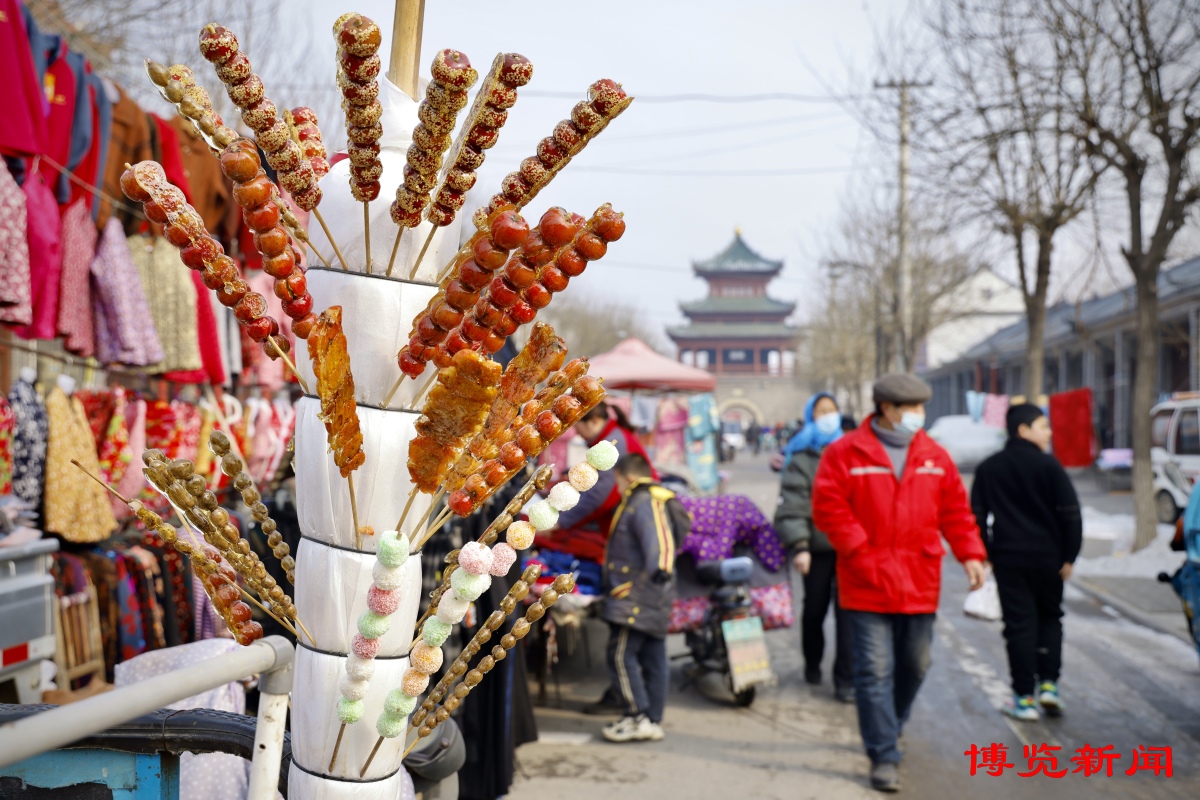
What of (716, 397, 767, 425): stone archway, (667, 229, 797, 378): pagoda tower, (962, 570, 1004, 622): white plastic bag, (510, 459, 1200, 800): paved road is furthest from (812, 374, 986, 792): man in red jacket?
(667, 229, 797, 378): pagoda tower

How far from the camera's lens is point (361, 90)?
1.13 metres

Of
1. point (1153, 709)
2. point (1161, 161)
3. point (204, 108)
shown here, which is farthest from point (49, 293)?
point (1161, 161)

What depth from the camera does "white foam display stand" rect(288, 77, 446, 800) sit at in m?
1.35

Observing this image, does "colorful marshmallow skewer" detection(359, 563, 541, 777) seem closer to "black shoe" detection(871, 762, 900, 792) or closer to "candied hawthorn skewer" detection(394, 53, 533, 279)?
"candied hawthorn skewer" detection(394, 53, 533, 279)

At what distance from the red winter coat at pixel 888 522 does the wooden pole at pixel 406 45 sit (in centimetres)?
363

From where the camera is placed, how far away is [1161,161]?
10195 mm

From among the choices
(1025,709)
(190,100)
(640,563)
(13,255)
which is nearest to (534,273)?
(190,100)

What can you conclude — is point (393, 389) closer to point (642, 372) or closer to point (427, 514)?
point (427, 514)

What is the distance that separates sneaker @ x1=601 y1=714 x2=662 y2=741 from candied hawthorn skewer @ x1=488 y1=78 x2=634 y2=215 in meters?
4.41

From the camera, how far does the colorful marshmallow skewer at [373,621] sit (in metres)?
1.21

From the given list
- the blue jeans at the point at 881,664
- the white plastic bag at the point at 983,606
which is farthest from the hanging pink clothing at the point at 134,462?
the white plastic bag at the point at 983,606

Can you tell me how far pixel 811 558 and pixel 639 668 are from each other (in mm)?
1652

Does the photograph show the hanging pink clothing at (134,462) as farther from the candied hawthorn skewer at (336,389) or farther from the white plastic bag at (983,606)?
the white plastic bag at (983,606)

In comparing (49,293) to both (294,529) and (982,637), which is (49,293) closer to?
(294,529)
